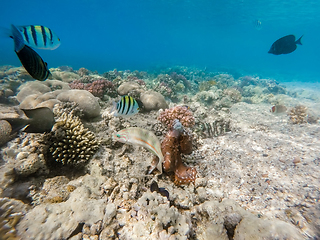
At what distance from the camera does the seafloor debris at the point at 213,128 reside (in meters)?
4.87

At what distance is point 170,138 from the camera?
308 cm

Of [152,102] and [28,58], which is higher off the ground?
[152,102]

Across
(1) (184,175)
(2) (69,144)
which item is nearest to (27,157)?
(2) (69,144)

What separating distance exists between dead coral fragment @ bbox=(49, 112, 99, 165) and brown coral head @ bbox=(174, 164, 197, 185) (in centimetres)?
201

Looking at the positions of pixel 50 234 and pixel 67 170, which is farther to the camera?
pixel 67 170

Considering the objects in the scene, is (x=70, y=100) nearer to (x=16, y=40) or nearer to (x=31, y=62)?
(x=31, y=62)

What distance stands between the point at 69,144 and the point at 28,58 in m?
1.82

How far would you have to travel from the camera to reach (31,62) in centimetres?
190

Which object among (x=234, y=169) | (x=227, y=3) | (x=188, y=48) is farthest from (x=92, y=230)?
(x=188, y=48)

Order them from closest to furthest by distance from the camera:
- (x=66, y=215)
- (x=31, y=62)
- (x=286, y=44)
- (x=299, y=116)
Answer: (x=31, y=62) → (x=66, y=215) → (x=286, y=44) → (x=299, y=116)

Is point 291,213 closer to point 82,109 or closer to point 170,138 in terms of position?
point 170,138

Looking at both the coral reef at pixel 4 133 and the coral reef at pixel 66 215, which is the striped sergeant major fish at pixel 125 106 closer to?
the coral reef at pixel 66 215

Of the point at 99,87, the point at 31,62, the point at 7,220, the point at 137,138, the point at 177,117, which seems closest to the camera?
the point at 7,220

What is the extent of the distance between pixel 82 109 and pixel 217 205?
449 cm
